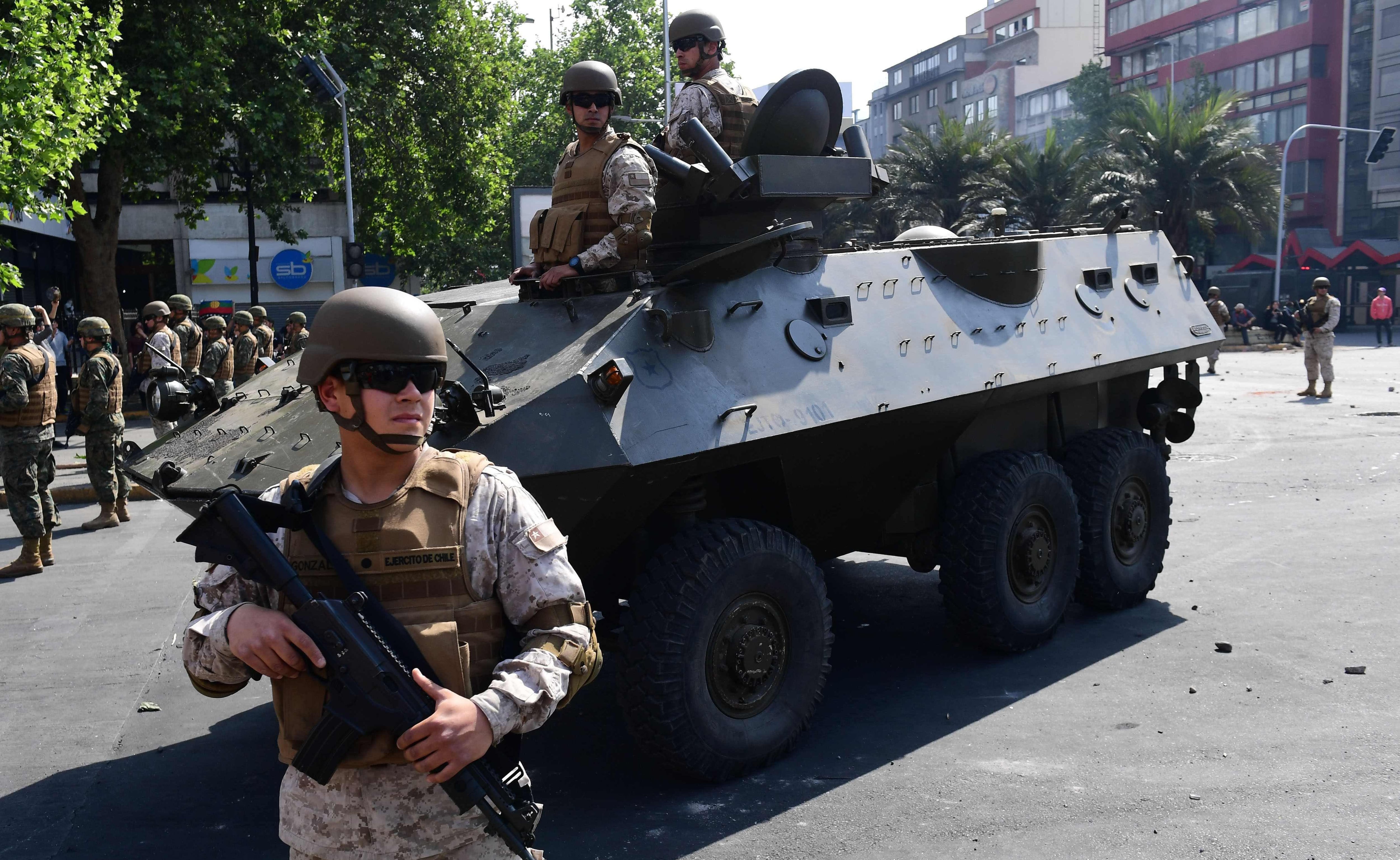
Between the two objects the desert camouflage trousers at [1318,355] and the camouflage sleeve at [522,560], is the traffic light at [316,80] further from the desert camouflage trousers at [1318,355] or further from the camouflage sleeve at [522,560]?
the camouflage sleeve at [522,560]

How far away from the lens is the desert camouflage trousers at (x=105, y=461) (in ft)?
34.4

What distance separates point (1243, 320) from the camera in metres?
32.9

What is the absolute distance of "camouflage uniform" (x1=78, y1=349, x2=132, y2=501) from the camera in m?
10.2

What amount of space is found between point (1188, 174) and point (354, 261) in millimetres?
22819

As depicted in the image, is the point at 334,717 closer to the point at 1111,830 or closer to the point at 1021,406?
the point at 1111,830

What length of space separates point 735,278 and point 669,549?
118 centimetres

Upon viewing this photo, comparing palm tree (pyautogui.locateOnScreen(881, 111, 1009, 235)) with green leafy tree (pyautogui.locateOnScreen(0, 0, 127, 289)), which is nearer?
green leafy tree (pyautogui.locateOnScreen(0, 0, 127, 289))

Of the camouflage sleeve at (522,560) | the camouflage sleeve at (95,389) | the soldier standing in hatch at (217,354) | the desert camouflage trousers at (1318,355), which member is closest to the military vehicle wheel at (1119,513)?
the camouflage sleeve at (522,560)

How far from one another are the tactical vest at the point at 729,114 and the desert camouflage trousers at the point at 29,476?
5492 millimetres

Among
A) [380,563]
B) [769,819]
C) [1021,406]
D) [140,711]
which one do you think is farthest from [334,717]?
[1021,406]

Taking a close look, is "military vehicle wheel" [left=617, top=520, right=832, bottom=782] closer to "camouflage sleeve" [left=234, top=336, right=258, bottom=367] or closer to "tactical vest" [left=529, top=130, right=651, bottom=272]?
"tactical vest" [left=529, top=130, right=651, bottom=272]

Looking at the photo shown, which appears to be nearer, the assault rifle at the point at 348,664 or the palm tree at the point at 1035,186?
the assault rifle at the point at 348,664

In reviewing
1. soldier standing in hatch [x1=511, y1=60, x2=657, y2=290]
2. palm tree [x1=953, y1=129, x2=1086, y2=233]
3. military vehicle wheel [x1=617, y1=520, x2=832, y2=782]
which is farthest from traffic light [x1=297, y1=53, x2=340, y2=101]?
palm tree [x1=953, y1=129, x2=1086, y2=233]

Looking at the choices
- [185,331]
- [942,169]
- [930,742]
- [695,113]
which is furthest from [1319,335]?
[942,169]
